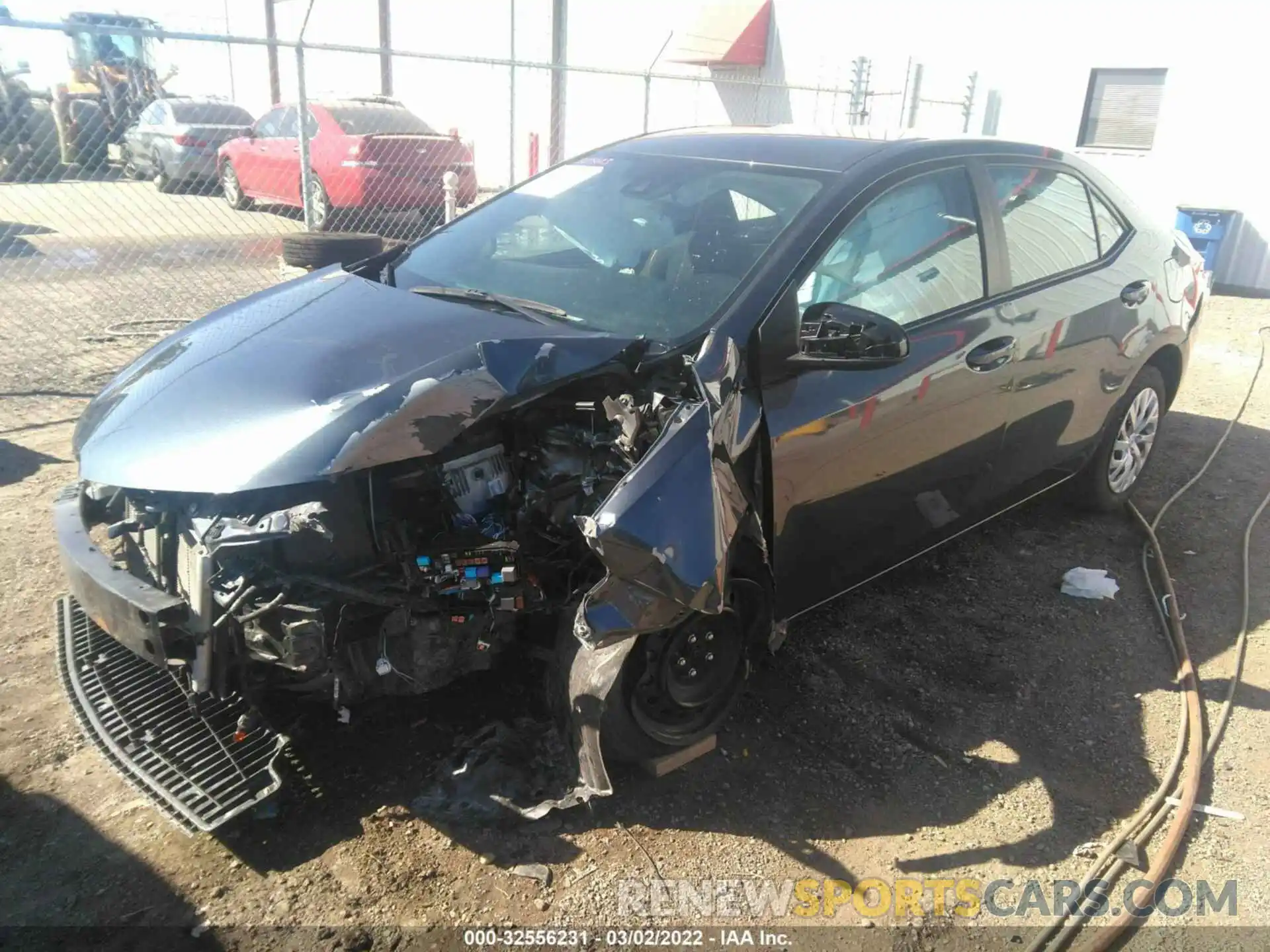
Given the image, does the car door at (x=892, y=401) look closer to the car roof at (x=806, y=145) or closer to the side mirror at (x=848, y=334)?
the side mirror at (x=848, y=334)

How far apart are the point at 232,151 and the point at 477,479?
43.8 feet

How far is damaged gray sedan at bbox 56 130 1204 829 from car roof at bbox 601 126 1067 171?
0.07 feet

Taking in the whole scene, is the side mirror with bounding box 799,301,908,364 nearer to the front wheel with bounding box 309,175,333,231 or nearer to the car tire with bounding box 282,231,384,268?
the car tire with bounding box 282,231,384,268

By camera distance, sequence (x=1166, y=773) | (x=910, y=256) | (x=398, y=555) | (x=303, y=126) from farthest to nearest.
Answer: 1. (x=303, y=126)
2. (x=910, y=256)
3. (x=1166, y=773)
4. (x=398, y=555)

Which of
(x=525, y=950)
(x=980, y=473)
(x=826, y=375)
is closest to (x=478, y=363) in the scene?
(x=826, y=375)

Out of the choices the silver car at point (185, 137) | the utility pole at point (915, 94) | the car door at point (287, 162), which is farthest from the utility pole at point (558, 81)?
the utility pole at point (915, 94)

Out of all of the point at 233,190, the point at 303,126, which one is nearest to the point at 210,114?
the point at 233,190

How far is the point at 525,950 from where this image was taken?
7.52ft

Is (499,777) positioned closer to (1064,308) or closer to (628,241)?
(628,241)

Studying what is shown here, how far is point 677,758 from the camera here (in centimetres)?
288

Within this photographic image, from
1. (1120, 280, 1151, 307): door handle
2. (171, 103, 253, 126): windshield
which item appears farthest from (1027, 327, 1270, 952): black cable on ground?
(171, 103, 253, 126): windshield

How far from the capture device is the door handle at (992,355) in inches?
134
